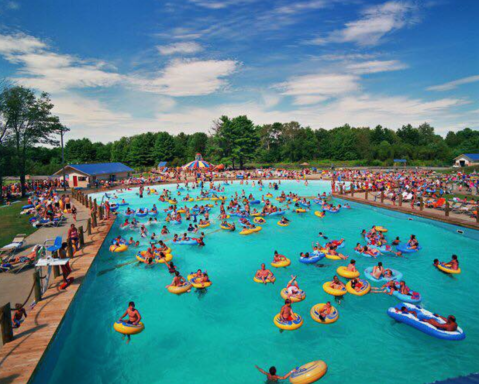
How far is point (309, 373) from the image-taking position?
734 cm

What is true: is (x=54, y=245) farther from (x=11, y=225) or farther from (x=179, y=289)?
(x=11, y=225)

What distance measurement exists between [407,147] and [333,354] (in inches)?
3012

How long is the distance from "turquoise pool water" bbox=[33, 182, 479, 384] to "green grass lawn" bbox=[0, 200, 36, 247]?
5212 millimetres

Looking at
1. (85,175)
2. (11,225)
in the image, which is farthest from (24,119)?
(11,225)

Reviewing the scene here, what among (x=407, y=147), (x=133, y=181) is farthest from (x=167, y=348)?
(x=407, y=147)

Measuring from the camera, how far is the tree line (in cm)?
5633

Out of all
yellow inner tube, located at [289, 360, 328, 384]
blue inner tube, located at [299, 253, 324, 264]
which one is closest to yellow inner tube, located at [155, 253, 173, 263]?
blue inner tube, located at [299, 253, 324, 264]

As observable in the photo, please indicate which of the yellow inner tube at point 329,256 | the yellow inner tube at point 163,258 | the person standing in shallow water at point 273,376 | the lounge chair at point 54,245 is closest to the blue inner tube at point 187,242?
the yellow inner tube at point 163,258

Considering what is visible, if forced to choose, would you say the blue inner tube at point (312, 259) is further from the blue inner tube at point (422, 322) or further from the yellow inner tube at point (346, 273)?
the blue inner tube at point (422, 322)

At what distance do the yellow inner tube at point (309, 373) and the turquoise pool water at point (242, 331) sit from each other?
374 millimetres

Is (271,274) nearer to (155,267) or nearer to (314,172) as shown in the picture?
(155,267)

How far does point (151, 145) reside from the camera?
7462 cm

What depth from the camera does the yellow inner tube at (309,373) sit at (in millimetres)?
7195

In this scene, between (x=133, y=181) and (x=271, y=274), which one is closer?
(x=271, y=274)
